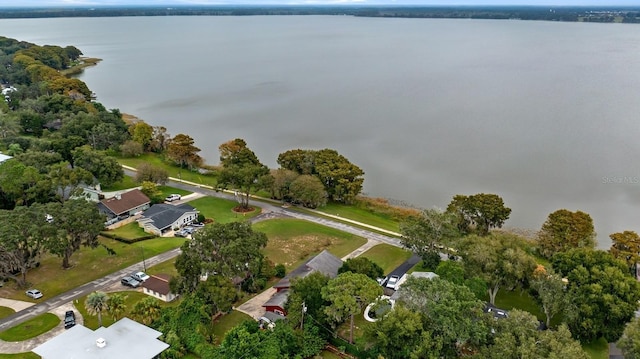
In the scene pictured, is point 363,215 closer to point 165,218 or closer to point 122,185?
point 165,218

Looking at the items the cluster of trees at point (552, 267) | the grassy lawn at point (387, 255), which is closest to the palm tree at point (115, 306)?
the grassy lawn at point (387, 255)

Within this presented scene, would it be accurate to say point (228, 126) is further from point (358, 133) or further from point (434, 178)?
point (434, 178)

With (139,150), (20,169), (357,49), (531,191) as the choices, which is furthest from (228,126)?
(357,49)

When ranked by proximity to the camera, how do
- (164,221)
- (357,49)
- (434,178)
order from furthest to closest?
(357,49) < (434,178) < (164,221)

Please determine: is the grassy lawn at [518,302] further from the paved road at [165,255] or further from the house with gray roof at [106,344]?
the house with gray roof at [106,344]

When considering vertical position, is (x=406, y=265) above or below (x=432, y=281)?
below

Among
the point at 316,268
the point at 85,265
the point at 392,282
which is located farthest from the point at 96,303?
the point at 392,282

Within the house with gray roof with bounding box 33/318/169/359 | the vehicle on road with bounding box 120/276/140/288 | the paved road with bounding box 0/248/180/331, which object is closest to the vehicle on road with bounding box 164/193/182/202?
the paved road with bounding box 0/248/180/331
